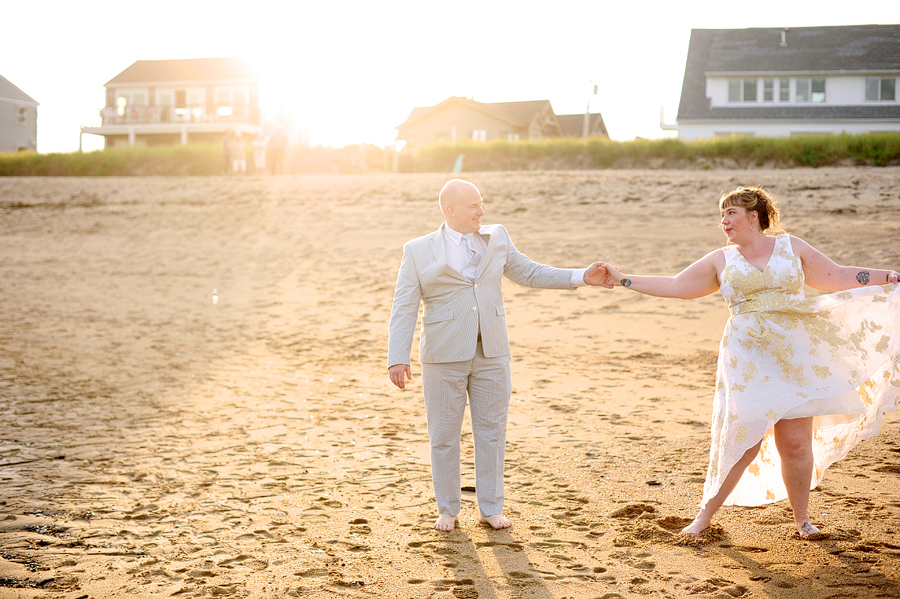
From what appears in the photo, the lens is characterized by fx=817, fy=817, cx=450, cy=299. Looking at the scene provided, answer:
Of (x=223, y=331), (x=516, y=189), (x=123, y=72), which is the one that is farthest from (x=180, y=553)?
(x=123, y=72)

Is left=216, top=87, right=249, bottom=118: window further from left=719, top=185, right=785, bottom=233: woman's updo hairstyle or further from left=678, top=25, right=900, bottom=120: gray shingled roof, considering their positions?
left=719, top=185, right=785, bottom=233: woman's updo hairstyle

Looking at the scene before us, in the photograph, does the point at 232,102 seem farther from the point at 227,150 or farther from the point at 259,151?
the point at 259,151

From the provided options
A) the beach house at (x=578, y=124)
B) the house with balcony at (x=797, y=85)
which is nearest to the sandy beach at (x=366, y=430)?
the house with balcony at (x=797, y=85)

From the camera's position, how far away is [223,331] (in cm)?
1212

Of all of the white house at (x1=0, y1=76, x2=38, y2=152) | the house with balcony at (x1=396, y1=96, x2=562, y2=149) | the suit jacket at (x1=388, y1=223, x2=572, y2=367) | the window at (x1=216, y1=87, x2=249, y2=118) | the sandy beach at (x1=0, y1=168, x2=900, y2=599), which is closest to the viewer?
the sandy beach at (x1=0, y1=168, x2=900, y2=599)

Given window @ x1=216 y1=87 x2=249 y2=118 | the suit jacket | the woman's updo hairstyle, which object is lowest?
the suit jacket

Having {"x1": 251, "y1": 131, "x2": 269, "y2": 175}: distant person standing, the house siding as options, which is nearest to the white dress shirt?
the house siding

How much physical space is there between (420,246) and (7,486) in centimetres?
336

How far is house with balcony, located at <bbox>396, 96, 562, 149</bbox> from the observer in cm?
4478

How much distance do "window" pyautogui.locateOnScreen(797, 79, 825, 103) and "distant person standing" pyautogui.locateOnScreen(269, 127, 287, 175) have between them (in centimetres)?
2296

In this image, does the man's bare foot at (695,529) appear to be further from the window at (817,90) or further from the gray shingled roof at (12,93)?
the window at (817,90)

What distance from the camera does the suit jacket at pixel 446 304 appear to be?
4.42 metres

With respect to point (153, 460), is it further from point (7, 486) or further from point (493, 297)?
point (493, 297)

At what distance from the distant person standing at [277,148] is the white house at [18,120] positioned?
6.72 meters
